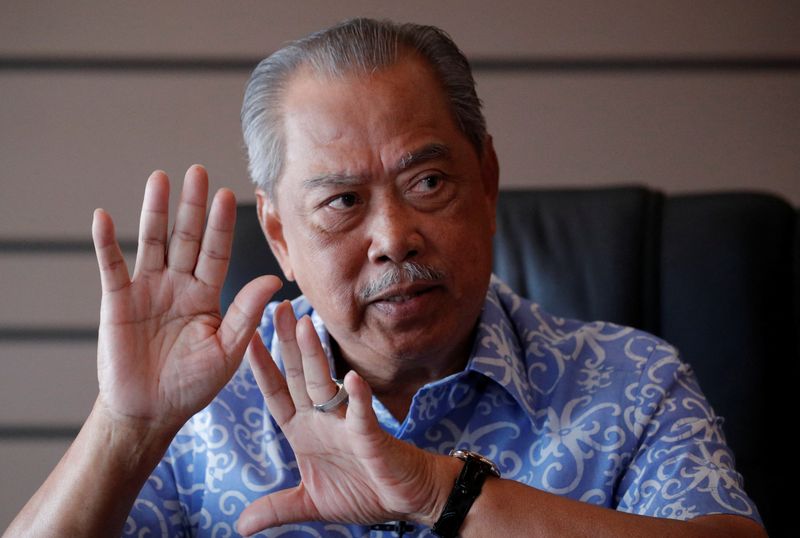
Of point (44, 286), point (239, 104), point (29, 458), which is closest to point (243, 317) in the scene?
point (239, 104)

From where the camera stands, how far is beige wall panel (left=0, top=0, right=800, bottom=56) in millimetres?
2369

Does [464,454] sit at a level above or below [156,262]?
below

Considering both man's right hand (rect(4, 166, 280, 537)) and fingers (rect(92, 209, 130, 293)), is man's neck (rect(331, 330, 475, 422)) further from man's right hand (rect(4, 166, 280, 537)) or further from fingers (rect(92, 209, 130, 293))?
fingers (rect(92, 209, 130, 293))

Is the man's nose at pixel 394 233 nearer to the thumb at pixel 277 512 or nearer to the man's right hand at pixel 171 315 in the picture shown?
the man's right hand at pixel 171 315

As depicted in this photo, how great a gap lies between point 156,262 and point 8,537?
17.6 inches

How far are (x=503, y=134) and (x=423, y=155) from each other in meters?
1.08

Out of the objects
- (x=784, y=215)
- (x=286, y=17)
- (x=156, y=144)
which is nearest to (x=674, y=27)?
(x=784, y=215)

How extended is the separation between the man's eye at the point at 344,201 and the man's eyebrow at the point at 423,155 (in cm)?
9

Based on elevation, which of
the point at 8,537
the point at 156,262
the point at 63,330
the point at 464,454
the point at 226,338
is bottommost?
the point at 63,330

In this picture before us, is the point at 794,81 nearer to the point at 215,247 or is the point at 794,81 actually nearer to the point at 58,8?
the point at 215,247

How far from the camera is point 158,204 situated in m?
1.29

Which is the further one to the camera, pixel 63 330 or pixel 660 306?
pixel 63 330

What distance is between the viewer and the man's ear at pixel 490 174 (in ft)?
5.24

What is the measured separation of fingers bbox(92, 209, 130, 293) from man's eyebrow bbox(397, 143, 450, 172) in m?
0.44
